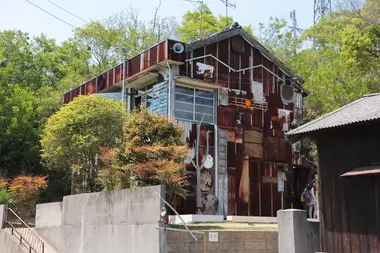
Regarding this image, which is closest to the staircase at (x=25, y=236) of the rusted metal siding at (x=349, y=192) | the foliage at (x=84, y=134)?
the foliage at (x=84, y=134)

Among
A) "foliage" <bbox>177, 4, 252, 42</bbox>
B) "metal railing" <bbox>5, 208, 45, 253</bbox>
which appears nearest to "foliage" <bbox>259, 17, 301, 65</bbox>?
"foliage" <bbox>177, 4, 252, 42</bbox>

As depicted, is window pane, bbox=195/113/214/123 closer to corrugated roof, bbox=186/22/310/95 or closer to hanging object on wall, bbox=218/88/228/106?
hanging object on wall, bbox=218/88/228/106

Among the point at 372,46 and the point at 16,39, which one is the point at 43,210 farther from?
the point at 16,39

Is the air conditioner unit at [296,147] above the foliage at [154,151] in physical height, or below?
above

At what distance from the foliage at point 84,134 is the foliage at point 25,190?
228 cm

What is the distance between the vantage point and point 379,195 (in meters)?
9.34

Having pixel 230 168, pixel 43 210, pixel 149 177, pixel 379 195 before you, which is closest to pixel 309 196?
pixel 230 168

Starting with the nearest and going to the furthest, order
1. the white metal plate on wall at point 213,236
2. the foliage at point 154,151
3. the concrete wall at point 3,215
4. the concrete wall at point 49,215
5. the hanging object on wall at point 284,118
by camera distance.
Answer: the white metal plate on wall at point 213,236
the foliage at point 154,151
the concrete wall at point 49,215
the concrete wall at point 3,215
the hanging object on wall at point 284,118

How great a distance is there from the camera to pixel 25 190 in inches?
778

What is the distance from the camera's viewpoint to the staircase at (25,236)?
16.5 m

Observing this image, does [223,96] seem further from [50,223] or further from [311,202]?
[50,223]

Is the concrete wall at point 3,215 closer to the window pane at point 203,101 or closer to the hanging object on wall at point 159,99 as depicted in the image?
the hanging object on wall at point 159,99

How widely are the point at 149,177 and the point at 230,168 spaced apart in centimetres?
786

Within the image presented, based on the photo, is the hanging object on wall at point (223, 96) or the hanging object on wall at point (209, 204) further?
the hanging object on wall at point (223, 96)
